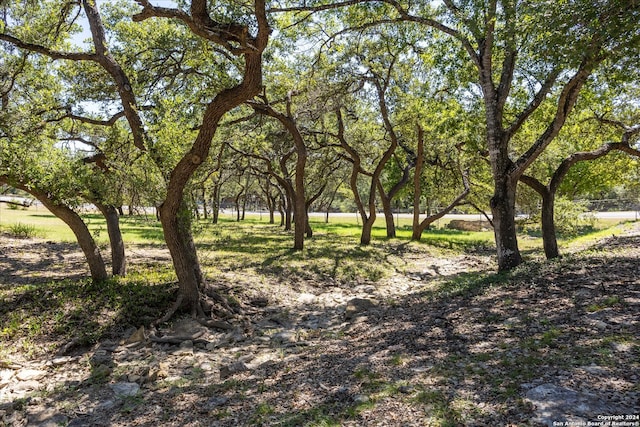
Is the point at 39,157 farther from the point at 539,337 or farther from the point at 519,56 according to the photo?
the point at 519,56

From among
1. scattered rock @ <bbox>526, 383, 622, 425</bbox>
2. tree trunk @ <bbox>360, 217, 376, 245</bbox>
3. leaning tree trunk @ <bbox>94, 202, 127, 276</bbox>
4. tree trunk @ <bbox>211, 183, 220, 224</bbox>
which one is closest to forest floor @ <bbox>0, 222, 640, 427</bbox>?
scattered rock @ <bbox>526, 383, 622, 425</bbox>

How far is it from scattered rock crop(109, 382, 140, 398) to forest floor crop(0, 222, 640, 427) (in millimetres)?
30

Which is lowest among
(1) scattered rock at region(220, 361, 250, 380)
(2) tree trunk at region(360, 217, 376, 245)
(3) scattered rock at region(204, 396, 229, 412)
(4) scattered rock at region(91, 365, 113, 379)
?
(4) scattered rock at region(91, 365, 113, 379)

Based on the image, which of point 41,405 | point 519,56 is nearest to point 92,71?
point 41,405

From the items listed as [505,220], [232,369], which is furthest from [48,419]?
[505,220]

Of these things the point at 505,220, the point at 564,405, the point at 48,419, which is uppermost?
the point at 505,220

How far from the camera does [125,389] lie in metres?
5.16

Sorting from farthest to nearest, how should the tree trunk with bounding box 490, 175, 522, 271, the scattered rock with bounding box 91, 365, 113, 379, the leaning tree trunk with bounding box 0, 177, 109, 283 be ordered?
the tree trunk with bounding box 490, 175, 522, 271, the leaning tree trunk with bounding box 0, 177, 109, 283, the scattered rock with bounding box 91, 365, 113, 379

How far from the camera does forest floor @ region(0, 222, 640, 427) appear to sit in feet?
11.5

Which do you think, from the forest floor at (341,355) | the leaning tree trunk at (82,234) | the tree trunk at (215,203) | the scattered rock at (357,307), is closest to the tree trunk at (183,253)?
the forest floor at (341,355)

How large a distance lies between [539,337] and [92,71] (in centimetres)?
1099

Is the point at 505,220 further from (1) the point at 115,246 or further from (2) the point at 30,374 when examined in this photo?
(1) the point at 115,246

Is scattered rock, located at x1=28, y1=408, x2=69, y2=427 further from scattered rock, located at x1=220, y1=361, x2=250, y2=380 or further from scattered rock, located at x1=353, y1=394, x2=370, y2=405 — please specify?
scattered rock, located at x1=353, y1=394, x2=370, y2=405

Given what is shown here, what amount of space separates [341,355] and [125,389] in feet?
9.85
